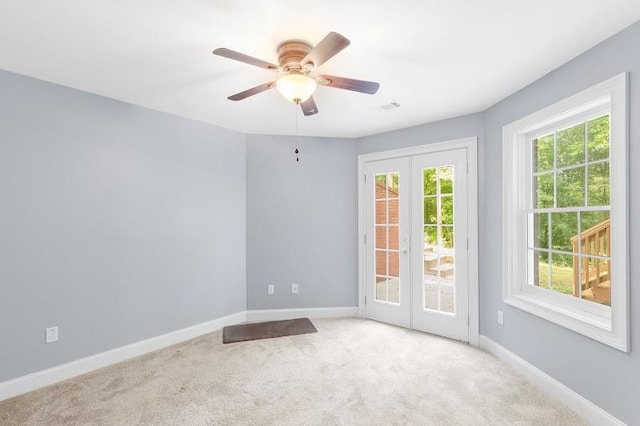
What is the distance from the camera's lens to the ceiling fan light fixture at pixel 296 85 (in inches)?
79.1

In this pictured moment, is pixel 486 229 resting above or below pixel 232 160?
below

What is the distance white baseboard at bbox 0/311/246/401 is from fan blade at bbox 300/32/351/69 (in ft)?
9.99

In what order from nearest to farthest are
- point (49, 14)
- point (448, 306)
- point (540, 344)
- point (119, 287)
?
point (49, 14), point (540, 344), point (119, 287), point (448, 306)

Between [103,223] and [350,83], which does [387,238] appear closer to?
[350,83]

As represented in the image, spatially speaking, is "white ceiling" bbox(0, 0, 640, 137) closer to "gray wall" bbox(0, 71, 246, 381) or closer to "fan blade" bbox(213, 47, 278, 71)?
"fan blade" bbox(213, 47, 278, 71)

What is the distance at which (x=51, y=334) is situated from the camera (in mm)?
2633

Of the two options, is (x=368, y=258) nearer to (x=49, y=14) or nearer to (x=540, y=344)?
(x=540, y=344)

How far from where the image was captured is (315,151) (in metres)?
4.36

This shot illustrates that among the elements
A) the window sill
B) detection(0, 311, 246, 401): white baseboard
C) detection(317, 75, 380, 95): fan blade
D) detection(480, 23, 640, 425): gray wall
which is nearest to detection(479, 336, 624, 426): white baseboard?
detection(480, 23, 640, 425): gray wall

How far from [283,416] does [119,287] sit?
200 centimetres

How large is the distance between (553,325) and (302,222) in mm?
2851

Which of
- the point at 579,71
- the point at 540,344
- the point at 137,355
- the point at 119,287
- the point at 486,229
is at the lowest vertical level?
the point at 137,355

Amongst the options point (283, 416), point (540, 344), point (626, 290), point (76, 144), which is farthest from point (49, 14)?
point (540, 344)

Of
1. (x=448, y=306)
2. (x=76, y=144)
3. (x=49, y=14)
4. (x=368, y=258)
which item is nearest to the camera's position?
(x=49, y=14)
